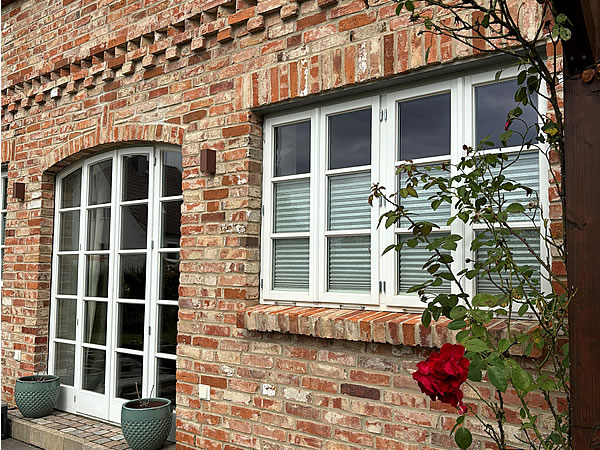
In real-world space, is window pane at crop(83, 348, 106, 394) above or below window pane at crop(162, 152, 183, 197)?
below

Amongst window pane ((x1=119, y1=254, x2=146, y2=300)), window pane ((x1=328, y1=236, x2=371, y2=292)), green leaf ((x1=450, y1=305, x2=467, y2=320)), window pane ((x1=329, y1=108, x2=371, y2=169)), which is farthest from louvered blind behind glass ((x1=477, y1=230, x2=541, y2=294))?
window pane ((x1=119, y1=254, x2=146, y2=300))

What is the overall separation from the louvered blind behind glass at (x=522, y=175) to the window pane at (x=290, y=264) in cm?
128

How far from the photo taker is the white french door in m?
4.71

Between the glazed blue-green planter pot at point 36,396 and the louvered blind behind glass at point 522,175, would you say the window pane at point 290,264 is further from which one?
the glazed blue-green planter pot at point 36,396

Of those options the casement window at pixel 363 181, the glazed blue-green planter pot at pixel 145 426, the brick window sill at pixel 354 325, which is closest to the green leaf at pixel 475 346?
the brick window sill at pixel 354 325

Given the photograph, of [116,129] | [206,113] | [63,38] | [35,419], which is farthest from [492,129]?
[35,419]

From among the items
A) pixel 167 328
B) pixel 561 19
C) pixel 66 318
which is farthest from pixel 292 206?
pixel 66 318

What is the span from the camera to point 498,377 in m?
2.03

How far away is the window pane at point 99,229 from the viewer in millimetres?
5242

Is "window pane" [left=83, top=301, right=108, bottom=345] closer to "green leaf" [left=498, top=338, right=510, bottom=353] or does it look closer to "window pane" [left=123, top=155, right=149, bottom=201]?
"window pane" [left=123, top=155, right=149, bottom=201]

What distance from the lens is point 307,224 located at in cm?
383

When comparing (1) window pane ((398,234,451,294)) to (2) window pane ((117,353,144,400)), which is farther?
(2) window pane ((117,353,144,400))

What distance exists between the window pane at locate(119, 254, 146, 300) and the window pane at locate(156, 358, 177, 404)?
1.78ft

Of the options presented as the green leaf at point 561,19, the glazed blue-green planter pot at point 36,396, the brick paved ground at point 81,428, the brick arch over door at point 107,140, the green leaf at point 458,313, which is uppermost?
the brick arch over door at point 107,140
